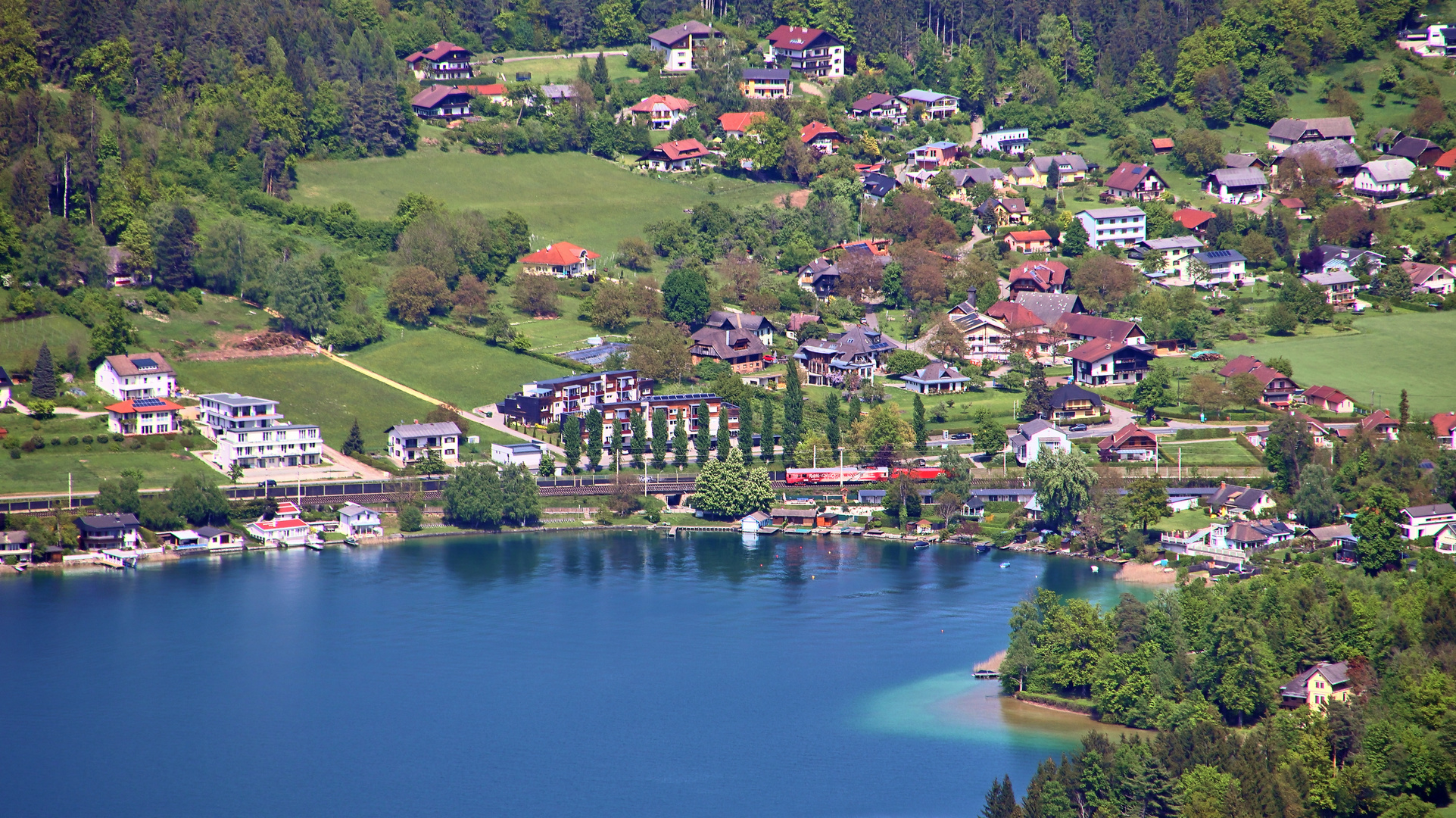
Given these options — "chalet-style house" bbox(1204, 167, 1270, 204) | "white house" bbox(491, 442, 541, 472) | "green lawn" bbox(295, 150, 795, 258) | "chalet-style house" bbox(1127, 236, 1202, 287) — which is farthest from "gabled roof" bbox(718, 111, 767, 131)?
"white house" bbox(491, 442, 541, 472)

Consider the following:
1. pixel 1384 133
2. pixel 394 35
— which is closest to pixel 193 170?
pixel 394 35

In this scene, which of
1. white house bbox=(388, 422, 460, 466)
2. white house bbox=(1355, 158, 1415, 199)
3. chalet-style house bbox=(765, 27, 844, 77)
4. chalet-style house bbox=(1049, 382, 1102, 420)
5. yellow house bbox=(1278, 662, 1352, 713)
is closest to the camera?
yellow house bbox=(1278, 662, 1352, 713)

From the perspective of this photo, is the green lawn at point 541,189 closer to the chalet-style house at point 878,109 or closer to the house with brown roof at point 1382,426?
the chalet-style house at point 878,109

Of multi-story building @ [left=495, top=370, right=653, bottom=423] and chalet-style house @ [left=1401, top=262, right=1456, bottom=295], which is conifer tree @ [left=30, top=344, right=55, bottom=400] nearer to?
multi-story building @ [left=495, top=370, right=653, bottom=423]

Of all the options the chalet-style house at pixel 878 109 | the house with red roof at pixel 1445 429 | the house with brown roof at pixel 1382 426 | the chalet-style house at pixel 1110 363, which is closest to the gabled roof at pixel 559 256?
the chalet-style house at pixel 1110 363

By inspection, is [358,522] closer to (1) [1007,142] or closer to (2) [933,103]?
(1) [1007,142]
